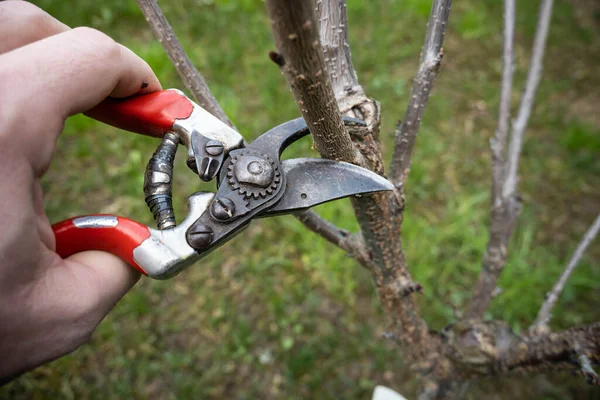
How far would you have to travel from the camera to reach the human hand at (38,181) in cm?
82

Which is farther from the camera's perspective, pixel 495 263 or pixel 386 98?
pixel 386 98

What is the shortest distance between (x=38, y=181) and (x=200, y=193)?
13.9 inches

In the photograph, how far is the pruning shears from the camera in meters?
1.00

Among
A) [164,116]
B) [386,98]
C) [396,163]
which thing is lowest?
[386,98]

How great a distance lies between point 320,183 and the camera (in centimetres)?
107

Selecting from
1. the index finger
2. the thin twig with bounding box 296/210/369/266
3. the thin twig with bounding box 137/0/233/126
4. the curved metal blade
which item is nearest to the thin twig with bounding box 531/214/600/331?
the thin twig with bounding box 296/210/369/266

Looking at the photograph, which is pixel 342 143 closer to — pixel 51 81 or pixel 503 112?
pixel 51 81

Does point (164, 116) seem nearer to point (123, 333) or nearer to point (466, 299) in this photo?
point (123, 333)

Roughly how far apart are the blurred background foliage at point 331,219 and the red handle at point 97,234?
113 centimetres

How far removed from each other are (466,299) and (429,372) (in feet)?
2.70

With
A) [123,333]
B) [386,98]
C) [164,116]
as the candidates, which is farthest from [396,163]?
[386,98]

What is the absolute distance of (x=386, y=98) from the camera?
3.28 m

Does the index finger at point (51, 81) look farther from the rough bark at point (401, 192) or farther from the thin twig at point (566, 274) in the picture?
the thin twig at point (566, 274)

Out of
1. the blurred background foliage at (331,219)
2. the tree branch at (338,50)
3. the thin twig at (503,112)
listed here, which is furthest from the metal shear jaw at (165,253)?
the thin twig at (503,112)
